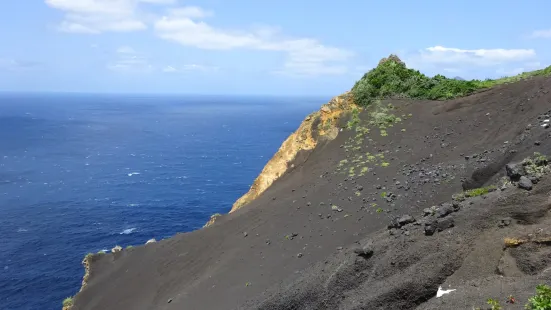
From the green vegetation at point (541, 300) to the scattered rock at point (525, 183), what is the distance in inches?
174

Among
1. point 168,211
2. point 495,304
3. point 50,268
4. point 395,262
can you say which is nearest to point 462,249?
point 395,262

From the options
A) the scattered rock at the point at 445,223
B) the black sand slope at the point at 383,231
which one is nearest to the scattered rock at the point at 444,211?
the black sand slope at the point at 383,231

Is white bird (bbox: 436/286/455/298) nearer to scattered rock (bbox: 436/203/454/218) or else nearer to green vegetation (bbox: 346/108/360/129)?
scattered rock (bbox: 436/203/454/218)

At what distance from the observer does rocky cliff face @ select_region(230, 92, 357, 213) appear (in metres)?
29.8

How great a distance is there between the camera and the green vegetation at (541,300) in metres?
7.60

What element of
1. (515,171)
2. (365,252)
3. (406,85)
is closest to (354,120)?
(406,85)

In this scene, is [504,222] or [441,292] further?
[504,222]

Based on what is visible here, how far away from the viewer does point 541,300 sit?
7.71 meters

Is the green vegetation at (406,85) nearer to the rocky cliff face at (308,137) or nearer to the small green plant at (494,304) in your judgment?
the rocky cliff face at (308,137)

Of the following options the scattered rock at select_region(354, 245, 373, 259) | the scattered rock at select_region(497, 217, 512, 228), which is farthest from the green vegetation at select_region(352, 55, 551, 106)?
the scattered rock at select_region(497, 217, 512, 228)

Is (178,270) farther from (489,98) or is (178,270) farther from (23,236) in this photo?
(23,236)

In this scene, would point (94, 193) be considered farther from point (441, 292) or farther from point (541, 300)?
point (541, 300)

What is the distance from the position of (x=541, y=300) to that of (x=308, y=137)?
75.7 ft

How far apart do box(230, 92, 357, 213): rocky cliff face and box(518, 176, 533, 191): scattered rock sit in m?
17.4
